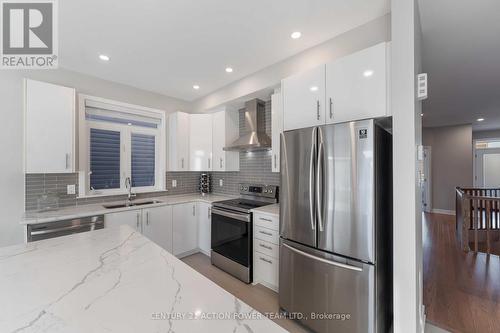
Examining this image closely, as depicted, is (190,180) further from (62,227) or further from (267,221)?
(267,221)

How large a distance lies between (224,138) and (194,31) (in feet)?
5.49

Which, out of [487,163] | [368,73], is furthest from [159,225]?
[487,163]

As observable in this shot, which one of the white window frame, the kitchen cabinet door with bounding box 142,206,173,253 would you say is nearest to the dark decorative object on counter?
the white window frame

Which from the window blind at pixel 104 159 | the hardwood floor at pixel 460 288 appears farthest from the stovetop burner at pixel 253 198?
the hardwood floor at pixel 460 288

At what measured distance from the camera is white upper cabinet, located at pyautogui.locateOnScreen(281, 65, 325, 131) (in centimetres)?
192

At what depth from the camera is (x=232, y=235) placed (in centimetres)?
274

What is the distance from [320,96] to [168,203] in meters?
2.49

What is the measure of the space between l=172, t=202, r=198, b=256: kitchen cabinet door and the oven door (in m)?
0.55

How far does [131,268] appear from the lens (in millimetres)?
995

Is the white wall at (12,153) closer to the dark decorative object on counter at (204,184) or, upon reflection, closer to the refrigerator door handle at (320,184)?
the dark decorative object on counter at (204,184)

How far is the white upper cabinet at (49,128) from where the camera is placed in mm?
2246

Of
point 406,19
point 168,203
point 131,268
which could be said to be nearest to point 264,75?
point 406,19

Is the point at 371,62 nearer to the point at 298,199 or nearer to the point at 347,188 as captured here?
the point at 347,188

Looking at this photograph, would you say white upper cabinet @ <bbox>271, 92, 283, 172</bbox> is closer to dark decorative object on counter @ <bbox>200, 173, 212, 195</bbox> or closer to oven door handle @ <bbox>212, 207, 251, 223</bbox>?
oven door handle @ <bbox>212, 207, 251, 223</bbox>
